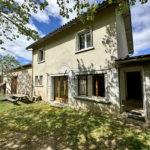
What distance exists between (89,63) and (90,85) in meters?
1.60

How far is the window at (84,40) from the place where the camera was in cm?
623

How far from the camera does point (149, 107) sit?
407cm

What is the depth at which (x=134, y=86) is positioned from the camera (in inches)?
349

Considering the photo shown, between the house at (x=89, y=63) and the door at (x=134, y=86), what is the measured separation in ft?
0.34

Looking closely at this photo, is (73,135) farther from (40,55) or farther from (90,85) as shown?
(40,55)

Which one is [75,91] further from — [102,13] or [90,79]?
[102,13]

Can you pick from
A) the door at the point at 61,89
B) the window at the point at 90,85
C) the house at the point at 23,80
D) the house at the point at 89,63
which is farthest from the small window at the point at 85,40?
the house at the point at 23,80

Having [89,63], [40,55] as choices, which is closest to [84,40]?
[89,63]

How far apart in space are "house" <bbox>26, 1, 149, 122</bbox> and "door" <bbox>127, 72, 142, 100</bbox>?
0.10m

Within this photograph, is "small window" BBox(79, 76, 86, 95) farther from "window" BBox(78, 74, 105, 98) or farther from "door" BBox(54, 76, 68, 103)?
"door" BBox(54, 76, 68, 103)

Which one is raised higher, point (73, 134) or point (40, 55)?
point (40, 55)

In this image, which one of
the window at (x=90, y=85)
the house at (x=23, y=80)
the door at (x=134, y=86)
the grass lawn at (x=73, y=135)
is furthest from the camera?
the house at (x=23, y=80)

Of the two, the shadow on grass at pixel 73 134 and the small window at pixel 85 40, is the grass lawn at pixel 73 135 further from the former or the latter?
the small window at pixel 85 40

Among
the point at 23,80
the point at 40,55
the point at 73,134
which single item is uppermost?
the point at 40,55
